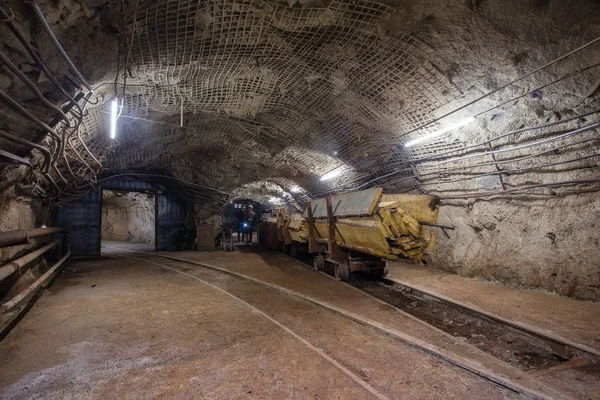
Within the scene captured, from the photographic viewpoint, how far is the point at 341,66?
639 centimetres

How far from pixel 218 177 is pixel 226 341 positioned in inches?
454

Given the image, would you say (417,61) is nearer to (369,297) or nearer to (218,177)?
(369,297)

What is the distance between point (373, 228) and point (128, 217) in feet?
75.1

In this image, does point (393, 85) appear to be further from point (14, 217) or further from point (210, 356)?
point (14, 217)

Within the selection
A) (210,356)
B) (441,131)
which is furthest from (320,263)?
(210,356)

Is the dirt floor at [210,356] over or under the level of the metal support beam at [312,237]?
under

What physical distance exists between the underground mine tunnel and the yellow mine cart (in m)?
0.06

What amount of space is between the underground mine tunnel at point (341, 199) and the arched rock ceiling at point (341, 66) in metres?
0.04

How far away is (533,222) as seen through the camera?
20.4 ft

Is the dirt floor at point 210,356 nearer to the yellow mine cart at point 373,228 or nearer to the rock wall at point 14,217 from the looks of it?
the rock wall at point 14,217

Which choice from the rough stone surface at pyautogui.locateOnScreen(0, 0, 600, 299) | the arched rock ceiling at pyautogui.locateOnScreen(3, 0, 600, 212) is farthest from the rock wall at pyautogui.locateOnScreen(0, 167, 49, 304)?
the arched rock ceiling at pyautogui.locateOnScreen(3, 0, 600, 212)

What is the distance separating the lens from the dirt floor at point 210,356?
2775mm

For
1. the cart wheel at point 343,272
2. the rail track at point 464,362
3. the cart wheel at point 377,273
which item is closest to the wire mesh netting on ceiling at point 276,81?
the cart wheel at point 377,273

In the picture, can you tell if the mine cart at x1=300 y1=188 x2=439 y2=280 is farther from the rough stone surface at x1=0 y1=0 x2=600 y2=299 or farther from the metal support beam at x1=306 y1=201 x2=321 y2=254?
the rough stone surface at x1=0 y1=0 x2=600 y2=299
